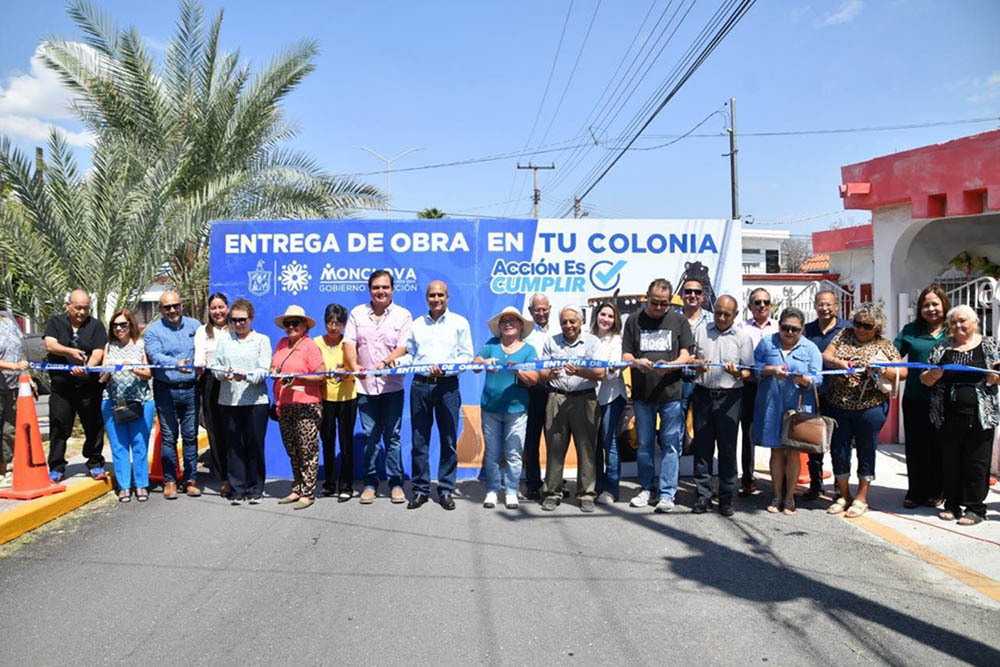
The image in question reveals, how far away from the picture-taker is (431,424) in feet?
22.6

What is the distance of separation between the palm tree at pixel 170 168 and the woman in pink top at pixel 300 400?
4203mm

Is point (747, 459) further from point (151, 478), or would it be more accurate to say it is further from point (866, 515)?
point (151, 478)

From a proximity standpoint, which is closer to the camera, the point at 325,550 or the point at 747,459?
the point at 325,550

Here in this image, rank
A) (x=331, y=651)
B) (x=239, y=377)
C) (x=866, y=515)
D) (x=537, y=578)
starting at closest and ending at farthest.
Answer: (x=331, y=651) < (x=537, y=578) < (x=866, y=515) < (x=239, y=377)

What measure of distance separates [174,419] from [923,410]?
666 cm

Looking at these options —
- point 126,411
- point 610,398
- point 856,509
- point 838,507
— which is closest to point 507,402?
point 610,398

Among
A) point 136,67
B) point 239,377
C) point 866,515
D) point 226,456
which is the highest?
point 136,67

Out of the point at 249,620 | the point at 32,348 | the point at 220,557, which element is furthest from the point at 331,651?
the point at 32,348

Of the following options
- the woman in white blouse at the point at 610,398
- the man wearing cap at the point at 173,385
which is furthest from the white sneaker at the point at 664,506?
the man wearing cap at the point at 173,385

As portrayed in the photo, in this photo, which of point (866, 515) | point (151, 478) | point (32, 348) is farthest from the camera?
point (32, 348)

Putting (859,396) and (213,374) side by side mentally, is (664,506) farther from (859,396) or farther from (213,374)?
(213,374)

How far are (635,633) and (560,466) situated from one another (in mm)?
2866

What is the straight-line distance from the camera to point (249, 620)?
4188mm

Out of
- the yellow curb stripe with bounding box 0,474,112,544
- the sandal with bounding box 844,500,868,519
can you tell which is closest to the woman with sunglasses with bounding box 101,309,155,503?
the yellow curb stripe with bounding box 0,474,112,544
